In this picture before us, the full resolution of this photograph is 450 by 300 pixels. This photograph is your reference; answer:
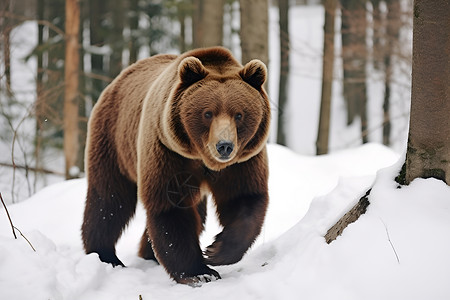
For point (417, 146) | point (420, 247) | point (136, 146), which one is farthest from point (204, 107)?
point (420, 247)

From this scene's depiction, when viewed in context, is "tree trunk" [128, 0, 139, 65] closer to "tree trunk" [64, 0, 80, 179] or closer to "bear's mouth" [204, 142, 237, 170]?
"tree trunk" [64, 0, 80, 179]

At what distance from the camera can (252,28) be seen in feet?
25.8

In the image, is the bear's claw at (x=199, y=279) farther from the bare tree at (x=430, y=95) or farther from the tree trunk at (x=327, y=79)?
the tree trunk at (x=327, y=79)

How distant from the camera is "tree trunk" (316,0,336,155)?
10.7 metres

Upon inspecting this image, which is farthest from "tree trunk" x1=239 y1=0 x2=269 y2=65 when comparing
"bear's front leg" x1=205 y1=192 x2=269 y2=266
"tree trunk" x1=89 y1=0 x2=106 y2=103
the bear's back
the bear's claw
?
"tree trunk" x1=89 y1=0 x2=106 y2=103

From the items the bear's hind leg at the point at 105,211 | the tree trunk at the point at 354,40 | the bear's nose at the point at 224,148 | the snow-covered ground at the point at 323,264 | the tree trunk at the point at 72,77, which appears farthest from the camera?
the tree trunk at the point at 354,40

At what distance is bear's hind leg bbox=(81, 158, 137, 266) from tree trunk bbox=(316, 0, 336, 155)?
21.8ft

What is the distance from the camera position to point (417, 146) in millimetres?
3377

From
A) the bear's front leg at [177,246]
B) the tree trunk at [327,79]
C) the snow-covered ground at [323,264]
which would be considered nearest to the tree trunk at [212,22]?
the tree trunk at [327,79]

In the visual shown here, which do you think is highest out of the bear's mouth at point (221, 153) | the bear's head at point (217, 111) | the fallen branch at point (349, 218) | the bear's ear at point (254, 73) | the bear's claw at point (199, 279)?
the bear's ear at point (254, 73)

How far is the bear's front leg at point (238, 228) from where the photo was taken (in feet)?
13.6

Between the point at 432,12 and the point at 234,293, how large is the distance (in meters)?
2.15

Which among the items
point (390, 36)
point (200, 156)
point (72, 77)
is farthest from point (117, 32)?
point (200, 156)

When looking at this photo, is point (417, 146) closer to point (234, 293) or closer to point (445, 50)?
point (445, 50)
